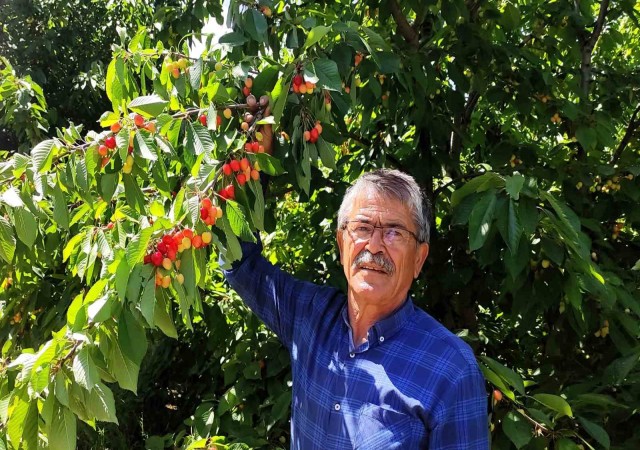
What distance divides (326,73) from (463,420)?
869 millimetres

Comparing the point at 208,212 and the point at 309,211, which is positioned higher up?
the point at 208,212

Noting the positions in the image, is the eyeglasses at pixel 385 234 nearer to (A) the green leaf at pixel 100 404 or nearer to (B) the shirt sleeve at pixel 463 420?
(B) the shirt sleeve at pixel 463 420

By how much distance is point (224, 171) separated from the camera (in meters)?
1.42

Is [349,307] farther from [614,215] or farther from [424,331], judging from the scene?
[614,215]

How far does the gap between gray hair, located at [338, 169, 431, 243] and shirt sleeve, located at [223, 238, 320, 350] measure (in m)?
0.31

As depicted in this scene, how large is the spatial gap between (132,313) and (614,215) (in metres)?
2.14

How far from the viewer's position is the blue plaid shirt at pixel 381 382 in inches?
52.3

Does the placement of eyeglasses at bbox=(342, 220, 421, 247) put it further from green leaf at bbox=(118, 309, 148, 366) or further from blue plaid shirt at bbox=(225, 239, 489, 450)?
green leaf at bbox=(118, 309, 148, 366)

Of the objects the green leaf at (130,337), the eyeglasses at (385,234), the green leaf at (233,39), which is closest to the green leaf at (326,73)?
the green leaf at (233,39)

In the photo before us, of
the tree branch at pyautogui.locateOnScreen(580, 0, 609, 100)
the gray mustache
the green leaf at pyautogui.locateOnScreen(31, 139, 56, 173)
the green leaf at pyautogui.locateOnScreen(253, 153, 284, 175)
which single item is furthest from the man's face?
the tree branch at pyautogui.locateOnScreen(580, 0, 609, 100)

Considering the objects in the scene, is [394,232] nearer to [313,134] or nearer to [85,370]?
[313,134]

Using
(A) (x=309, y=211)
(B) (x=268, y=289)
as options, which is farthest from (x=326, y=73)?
(A) (x=309, y=211)

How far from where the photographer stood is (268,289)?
1.81 metres

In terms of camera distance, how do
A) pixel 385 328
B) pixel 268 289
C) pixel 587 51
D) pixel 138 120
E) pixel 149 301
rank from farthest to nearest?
pixel 587 51, pixel 268 289, pixel 385 328, pixel 138 120, pixel 149 301
